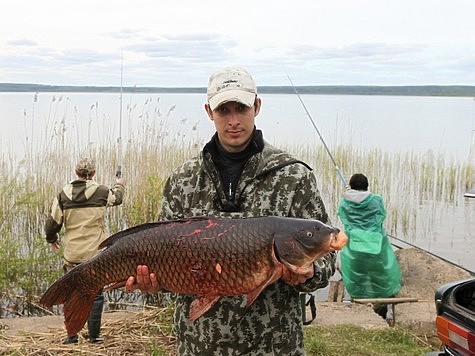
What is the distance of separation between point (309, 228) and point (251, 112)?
57cm

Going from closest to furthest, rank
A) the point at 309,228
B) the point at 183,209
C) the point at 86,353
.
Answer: the point at 309,228
the point at 183,209
the point at 86,353

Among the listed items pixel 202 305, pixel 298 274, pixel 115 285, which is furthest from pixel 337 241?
pixel 115 285

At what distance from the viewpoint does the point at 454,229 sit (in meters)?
12.5

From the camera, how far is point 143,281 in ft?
7.87

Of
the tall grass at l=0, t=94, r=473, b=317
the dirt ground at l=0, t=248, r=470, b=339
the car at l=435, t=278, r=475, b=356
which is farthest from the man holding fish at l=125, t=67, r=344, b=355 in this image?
the tall grass at l=0, t=94, r=473, b=317

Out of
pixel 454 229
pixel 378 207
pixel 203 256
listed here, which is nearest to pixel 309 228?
pixel 203 256

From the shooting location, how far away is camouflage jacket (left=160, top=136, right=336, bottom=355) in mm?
2369

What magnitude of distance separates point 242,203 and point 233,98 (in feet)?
1.40

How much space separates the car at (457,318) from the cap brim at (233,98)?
5.12ft

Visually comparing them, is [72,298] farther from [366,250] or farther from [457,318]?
[366,250]

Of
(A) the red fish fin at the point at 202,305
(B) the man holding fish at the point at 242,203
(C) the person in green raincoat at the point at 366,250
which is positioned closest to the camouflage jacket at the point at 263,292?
(B) the man holding fish at the point at 242,203

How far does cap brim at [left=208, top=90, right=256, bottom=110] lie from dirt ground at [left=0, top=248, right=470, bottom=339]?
3.81 meters

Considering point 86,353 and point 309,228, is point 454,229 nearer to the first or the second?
point 86,353

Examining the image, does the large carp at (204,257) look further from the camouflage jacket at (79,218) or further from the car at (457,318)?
the camouflage jacket at (79,218)
